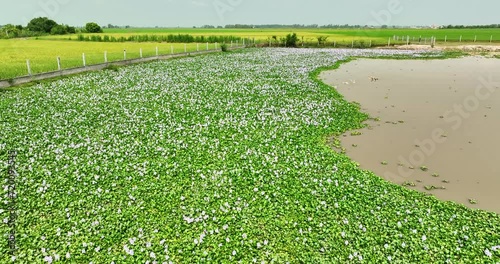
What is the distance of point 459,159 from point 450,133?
278 cm

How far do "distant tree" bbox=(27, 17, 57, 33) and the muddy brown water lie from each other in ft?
322

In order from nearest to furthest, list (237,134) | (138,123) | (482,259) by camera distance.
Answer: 1. (482,259)
2. (237,134)
3. (138,123)

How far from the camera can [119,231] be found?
657cm

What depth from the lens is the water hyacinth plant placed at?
6160 millimetres

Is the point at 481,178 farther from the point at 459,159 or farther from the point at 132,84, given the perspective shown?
the point at 132,84

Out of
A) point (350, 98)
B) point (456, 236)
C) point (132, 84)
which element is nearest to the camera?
point (456, 236)

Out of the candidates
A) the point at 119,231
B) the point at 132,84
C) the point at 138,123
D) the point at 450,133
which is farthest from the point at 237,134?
the point at 132,84

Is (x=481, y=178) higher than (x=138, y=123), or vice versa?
(x=138, y=123)

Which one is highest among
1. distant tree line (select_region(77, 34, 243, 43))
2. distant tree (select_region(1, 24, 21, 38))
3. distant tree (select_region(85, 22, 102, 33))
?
distant tree (select_region(85, 22, 102, 33))

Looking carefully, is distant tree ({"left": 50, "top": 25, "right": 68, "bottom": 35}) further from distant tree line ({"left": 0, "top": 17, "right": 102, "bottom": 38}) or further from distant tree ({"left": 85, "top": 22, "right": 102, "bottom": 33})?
distant tree ({"left": 85, "top": 22, "right": 102, "bottom": 33})

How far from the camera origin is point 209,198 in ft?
25.2

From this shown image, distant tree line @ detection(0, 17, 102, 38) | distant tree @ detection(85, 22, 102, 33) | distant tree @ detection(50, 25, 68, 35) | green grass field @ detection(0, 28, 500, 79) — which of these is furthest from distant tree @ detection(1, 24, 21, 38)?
distant tree @ detection(85, 22, 102, 33)

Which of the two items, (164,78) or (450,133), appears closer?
(450,133)

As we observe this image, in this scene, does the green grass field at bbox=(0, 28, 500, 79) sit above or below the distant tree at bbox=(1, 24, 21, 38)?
below
